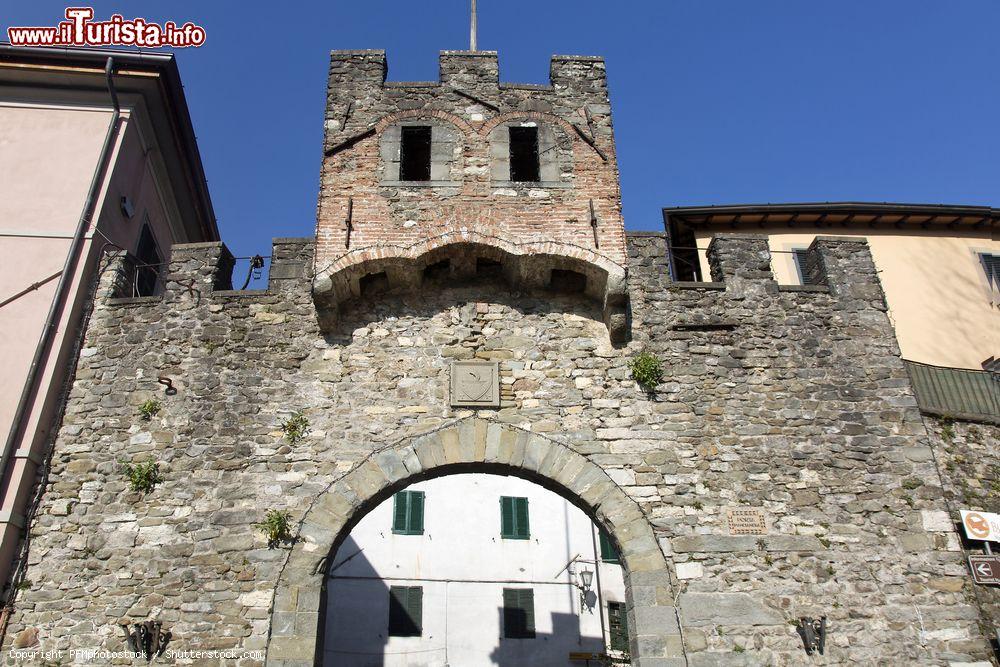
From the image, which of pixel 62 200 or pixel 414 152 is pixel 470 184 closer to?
pixel 414 152

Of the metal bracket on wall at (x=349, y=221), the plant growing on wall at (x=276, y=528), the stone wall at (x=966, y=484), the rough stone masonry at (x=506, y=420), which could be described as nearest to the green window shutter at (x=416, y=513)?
the rough stone masonry at (x=506, y=420)

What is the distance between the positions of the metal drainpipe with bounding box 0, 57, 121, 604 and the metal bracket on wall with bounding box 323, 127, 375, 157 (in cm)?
318

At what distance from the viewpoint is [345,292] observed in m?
8.55

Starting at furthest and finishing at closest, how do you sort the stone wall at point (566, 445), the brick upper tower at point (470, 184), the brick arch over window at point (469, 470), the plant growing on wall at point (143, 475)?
1. the brick upper tower at point (470, 184)
2. the plant growing on wall at point (143, 475)
3. the stone wall at point (566, 445)
4. the brick arch over window at point (469, 470)

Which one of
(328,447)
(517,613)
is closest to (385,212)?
(328,447)

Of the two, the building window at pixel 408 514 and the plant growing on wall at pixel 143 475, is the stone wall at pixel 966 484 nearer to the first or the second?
the plant growing on wall at pixel 143 475

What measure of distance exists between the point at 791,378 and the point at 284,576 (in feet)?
19.1

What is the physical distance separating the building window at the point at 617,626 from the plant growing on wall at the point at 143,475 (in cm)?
1101

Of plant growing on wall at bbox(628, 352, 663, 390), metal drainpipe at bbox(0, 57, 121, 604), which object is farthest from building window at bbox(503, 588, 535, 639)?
metal drainpipe at bbox(0, 57, 121, 604)

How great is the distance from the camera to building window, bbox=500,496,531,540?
55.6ft

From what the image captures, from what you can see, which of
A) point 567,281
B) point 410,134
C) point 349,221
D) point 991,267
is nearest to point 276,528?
point 349,221

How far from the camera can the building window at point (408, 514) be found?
16.5 meters

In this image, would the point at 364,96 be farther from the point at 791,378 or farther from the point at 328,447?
the point at 791,378

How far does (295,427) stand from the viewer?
26.0ft
